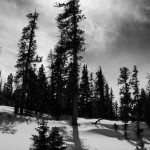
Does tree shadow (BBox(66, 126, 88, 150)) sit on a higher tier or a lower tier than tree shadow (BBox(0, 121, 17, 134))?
lower

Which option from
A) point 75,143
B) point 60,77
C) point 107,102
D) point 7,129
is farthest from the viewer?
point 107,102

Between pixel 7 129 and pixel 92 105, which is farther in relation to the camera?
pixel 92 105

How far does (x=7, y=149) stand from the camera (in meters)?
9.52

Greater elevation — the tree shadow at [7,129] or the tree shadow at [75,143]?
the tree shadow at [7,129]

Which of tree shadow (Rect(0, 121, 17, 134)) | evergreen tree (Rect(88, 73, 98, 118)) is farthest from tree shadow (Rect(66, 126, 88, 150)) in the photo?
evergreen tree (Rect(88, 73, 98, 118))

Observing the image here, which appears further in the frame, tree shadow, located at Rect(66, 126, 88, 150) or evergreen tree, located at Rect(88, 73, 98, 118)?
evergreen tree, located at Rect(88, 73, 98, 118)

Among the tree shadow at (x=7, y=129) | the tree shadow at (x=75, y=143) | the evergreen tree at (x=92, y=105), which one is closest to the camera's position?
the tree shadow at (x=75, y=143)

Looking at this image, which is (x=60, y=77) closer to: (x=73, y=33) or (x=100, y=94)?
(x=73, y=33)

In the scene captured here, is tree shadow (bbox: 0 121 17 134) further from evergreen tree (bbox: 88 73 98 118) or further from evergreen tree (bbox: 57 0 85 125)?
evergreen tree (bbox: 88 73 98 118)

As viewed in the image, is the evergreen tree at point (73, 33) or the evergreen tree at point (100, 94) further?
the evergreen tree at point (100, 94)

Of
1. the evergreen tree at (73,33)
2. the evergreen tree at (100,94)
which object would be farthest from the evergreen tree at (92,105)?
the evergreen tree at (73,33)

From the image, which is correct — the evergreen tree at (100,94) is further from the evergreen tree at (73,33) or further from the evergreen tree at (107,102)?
the evergreen tree at (73,33)

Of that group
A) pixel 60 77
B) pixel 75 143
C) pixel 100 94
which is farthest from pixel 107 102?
pixel 75 143

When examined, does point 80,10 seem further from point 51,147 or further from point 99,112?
point 99,112
